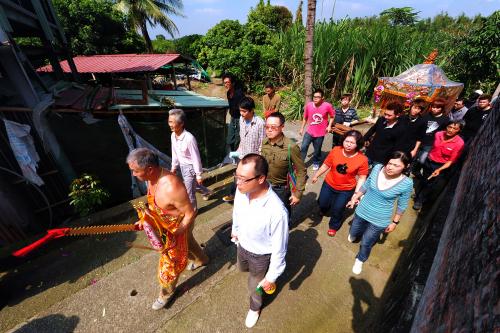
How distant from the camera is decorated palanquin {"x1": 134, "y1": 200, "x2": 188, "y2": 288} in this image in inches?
82.7

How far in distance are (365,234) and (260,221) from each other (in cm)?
177

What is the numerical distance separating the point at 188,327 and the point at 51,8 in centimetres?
994

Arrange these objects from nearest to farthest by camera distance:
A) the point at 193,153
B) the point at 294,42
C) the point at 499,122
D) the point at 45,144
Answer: the point at 499,122 → the point at 193,153 → the point at 45,144 → the point at 294,42

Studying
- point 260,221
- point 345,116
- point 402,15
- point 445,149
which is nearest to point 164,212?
point 260,221

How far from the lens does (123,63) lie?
405 inches

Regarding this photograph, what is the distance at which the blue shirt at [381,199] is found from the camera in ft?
8.36

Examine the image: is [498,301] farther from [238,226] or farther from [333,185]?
[333,185]

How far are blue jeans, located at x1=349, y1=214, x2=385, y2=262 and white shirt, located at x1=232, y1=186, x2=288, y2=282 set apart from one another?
57.5 inches

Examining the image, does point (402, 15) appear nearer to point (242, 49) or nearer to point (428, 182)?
point (242, 49)

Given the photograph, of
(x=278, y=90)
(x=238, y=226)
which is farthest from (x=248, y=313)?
(x=278, y=90)

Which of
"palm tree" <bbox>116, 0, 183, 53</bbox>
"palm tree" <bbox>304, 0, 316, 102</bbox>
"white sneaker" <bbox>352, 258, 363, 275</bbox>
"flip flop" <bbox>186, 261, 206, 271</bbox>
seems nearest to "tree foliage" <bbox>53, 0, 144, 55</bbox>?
"palm tree" <bbox>116, 0, 183, 53</bbox>

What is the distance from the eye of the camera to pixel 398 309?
206 centimetres

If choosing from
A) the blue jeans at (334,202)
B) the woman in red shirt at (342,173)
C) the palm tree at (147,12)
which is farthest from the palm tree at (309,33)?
the palm tree at (147,12)

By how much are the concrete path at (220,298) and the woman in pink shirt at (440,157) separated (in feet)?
4.90
